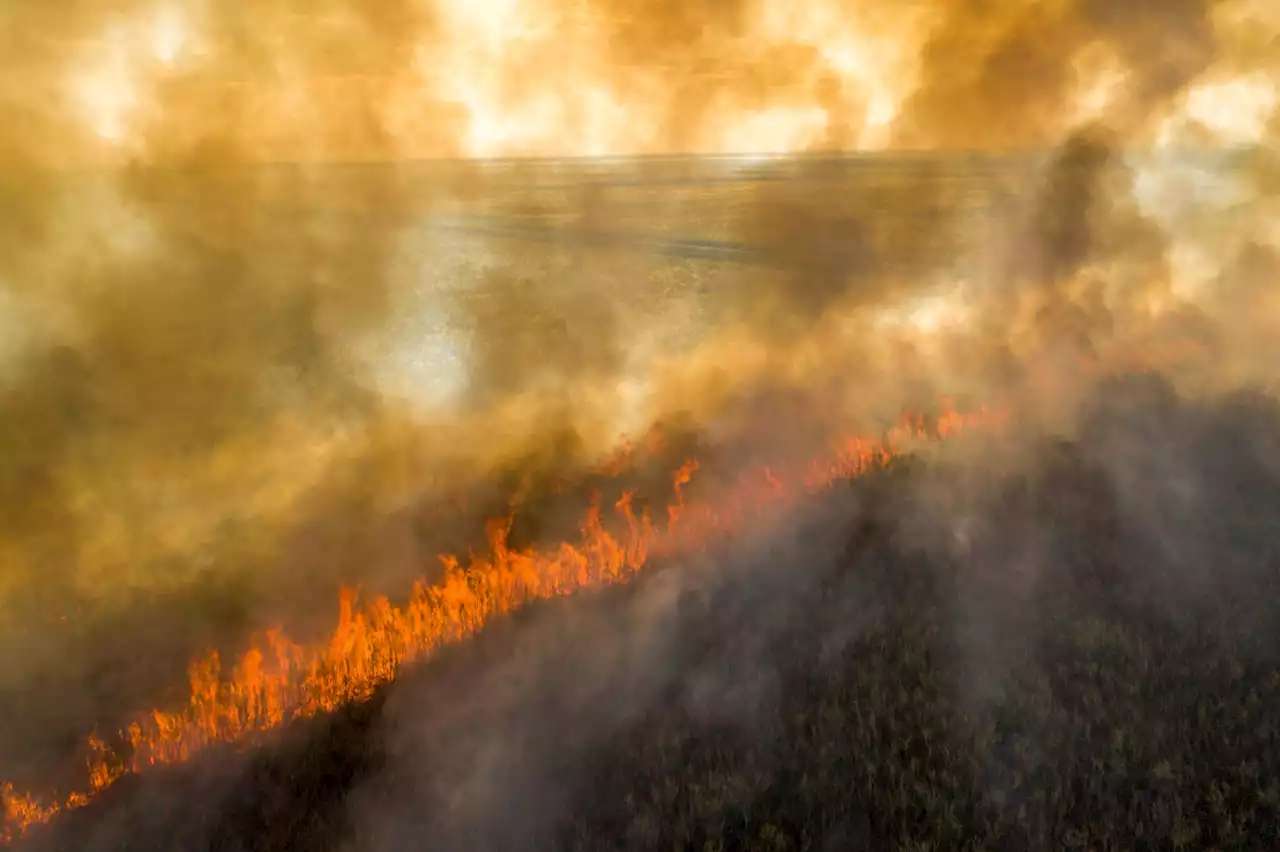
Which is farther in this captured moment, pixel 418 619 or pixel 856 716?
pixel 418 619

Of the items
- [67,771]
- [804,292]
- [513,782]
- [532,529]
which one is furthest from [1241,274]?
[67,771]

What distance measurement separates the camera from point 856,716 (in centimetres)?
485

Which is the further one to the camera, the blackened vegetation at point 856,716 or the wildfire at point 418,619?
the wildfire at point 418,619

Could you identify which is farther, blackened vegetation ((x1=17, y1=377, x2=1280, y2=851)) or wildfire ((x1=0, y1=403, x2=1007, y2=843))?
wildfire ((x1=0, y1=403, x2=1007, y2=843))

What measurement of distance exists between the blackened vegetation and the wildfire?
0.43 metres

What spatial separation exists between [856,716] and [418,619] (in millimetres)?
3870

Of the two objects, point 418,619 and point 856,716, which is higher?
point 856,716

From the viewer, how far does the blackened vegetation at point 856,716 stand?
13.7 ft

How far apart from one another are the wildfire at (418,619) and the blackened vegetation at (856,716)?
1.41ft

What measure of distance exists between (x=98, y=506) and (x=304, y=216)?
165 inches

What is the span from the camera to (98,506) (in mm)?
9789

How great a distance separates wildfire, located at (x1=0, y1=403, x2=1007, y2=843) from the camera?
5.67 meters

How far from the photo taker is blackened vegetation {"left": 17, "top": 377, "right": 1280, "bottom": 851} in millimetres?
4176

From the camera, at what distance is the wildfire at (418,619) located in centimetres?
567
